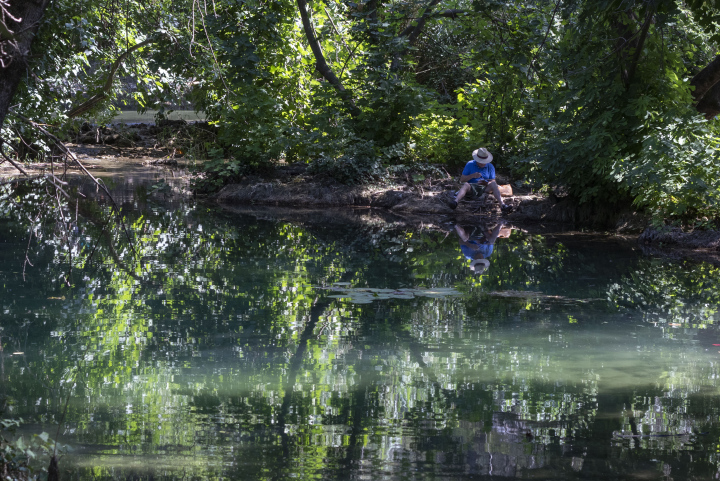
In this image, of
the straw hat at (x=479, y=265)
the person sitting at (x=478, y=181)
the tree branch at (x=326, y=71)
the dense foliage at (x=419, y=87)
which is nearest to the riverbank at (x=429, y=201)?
the person sitting at (x=478, y=181)

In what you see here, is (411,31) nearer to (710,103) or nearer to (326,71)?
(326,71)

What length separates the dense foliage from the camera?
9.34 meters

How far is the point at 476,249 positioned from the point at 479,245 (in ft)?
1.45

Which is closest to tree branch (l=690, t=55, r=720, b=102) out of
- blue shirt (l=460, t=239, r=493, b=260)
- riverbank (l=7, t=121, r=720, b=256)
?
riverbank (l=7, t=121, r=720, b=256)

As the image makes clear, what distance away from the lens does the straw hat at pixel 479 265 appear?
873 centimetres

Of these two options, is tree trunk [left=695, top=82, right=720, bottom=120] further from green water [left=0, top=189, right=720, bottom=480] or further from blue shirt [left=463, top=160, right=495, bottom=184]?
green water [left=0, top=189, right=720, bottom=480]

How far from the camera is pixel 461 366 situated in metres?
5.00

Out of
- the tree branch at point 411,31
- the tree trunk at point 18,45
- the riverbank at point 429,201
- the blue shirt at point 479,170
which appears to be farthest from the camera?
the tree branch at point 411,31

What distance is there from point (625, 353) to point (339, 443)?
2739 mm

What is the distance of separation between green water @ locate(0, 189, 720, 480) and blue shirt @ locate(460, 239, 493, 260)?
2.44 feet

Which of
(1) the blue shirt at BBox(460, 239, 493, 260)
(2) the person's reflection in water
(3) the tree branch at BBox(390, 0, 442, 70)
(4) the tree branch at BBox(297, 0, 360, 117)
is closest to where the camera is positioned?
(2) the person's reflection in water

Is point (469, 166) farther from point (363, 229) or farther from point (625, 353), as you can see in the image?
point (625, 353)

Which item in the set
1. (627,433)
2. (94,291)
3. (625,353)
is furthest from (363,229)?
(627,433)

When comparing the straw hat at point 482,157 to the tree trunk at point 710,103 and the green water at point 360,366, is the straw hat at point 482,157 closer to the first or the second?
the tree trunk at point 710,103
